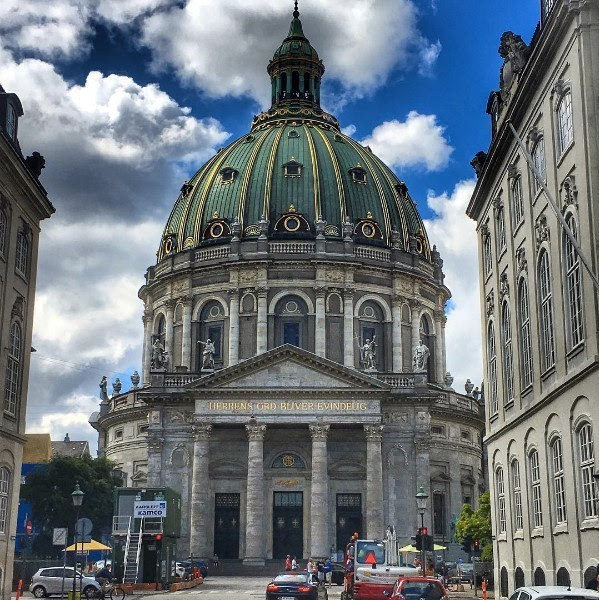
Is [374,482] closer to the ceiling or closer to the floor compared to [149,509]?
closer to the ceiling

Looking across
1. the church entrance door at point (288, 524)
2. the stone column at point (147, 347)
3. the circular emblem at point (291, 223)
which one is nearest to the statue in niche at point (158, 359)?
the stone column at point (147, 347)

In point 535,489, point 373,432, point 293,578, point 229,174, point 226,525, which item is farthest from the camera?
point 229,174

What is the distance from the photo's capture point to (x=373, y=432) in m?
71.5

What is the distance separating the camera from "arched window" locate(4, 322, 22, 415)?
3678 centimetres

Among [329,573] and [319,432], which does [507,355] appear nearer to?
[329,573]

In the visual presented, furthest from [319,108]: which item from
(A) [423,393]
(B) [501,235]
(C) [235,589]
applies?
(B) [501,235]

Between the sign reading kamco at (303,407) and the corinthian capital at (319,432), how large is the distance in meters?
1.05

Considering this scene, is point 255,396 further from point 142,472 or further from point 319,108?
point 319,108

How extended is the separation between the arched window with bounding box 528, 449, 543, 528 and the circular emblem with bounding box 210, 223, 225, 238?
57646 millimetres

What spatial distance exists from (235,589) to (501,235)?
25.3 meters

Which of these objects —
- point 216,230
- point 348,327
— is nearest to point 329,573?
point 348,327

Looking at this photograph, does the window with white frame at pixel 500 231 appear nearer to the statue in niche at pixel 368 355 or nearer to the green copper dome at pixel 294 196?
the statue in niche at pixel 368 355

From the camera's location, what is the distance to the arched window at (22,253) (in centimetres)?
3794

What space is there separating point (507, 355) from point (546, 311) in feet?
21.3
